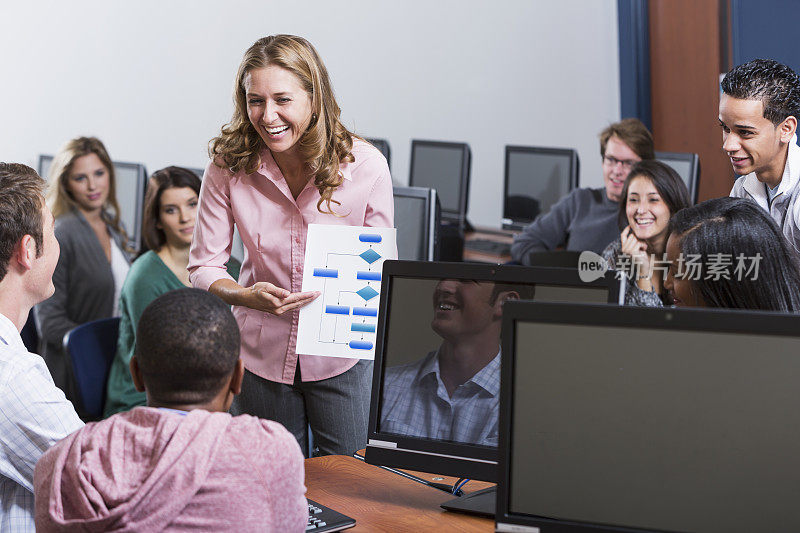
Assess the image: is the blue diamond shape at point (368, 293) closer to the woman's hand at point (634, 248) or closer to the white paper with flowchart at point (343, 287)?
the white paper with flowchart at point (343, 287)

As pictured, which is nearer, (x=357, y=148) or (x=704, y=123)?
(x=357, y=148)

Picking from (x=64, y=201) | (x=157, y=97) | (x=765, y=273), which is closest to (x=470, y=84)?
(x=157, y=97)

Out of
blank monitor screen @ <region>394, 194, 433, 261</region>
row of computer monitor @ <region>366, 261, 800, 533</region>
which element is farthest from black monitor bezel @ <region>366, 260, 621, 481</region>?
blank monitor screen @ <region>394, 194, 433, 261</region>

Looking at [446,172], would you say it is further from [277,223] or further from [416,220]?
[277,223]

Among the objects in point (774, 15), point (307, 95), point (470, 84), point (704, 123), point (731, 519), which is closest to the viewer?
point (731, 519)

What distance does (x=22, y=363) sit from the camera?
148cm

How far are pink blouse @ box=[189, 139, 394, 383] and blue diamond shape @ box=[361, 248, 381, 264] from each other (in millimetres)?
123

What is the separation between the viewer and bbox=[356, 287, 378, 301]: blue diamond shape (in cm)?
194

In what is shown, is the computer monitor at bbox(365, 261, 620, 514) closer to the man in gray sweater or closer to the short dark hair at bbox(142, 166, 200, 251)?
the short dark hair at bbox(142, 166, 200, 251)

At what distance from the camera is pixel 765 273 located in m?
1.47

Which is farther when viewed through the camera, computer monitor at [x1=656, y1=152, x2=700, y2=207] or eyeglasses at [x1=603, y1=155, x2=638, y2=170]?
computer monitor at [x1=656, y1=152, x2=700, y2=207]

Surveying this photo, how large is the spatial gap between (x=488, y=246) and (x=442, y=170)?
59 cm

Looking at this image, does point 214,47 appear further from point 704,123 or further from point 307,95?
point 307,95

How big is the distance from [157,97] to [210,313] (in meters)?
4.88
